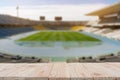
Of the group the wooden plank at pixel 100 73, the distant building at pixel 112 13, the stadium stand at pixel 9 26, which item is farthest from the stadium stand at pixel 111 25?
the wooden plank at pixel 100 73

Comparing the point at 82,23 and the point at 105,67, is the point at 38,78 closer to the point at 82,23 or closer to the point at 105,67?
the point at 105,67

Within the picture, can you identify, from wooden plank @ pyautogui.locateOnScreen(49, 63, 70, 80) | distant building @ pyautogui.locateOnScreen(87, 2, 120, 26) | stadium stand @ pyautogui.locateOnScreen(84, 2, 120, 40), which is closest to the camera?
wooden plank @ pyautogui.locateOnScreen(49, 63, 70, 80)

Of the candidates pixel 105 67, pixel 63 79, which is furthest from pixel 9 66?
pixel 105 67

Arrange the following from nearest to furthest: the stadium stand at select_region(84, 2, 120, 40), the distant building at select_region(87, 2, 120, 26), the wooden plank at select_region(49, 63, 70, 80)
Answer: the wooden plank at select_region(49, 63, 70, 80) < the stadium stand at select_region(84, 2, 120, 40) < the distant building at select_region(87, 2, 120, 26)

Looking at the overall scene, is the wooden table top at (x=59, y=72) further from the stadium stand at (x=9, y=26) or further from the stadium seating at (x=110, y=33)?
the stadium stand at (x=9, y=26)

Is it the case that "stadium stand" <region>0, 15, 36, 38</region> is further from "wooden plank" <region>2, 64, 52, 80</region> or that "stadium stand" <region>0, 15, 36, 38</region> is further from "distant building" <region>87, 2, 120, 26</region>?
"wooden plank" <region>2, 64, 52, 80</region>

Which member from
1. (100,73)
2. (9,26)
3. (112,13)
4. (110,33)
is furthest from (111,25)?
(100,73)

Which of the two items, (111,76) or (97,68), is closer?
(111,76)

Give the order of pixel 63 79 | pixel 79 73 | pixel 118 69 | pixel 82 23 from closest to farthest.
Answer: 1. pixel 63 79
2. pixel 79 73
3. pixel 118 69
4. pixel 82 23

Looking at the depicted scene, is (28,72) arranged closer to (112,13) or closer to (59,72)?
(59,72)

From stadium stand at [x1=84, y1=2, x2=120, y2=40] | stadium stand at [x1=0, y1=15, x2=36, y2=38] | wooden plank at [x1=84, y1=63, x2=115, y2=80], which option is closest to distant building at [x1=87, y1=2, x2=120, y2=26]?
stadium stand at [x1=84, y1=2, x2=120, y2=40]

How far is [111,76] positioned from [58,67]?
1.00 meters

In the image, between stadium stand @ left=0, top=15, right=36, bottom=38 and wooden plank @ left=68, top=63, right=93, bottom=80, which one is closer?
wooden plank @ left=68, top=63, right=93, bottom=80

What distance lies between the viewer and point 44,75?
347 cm
